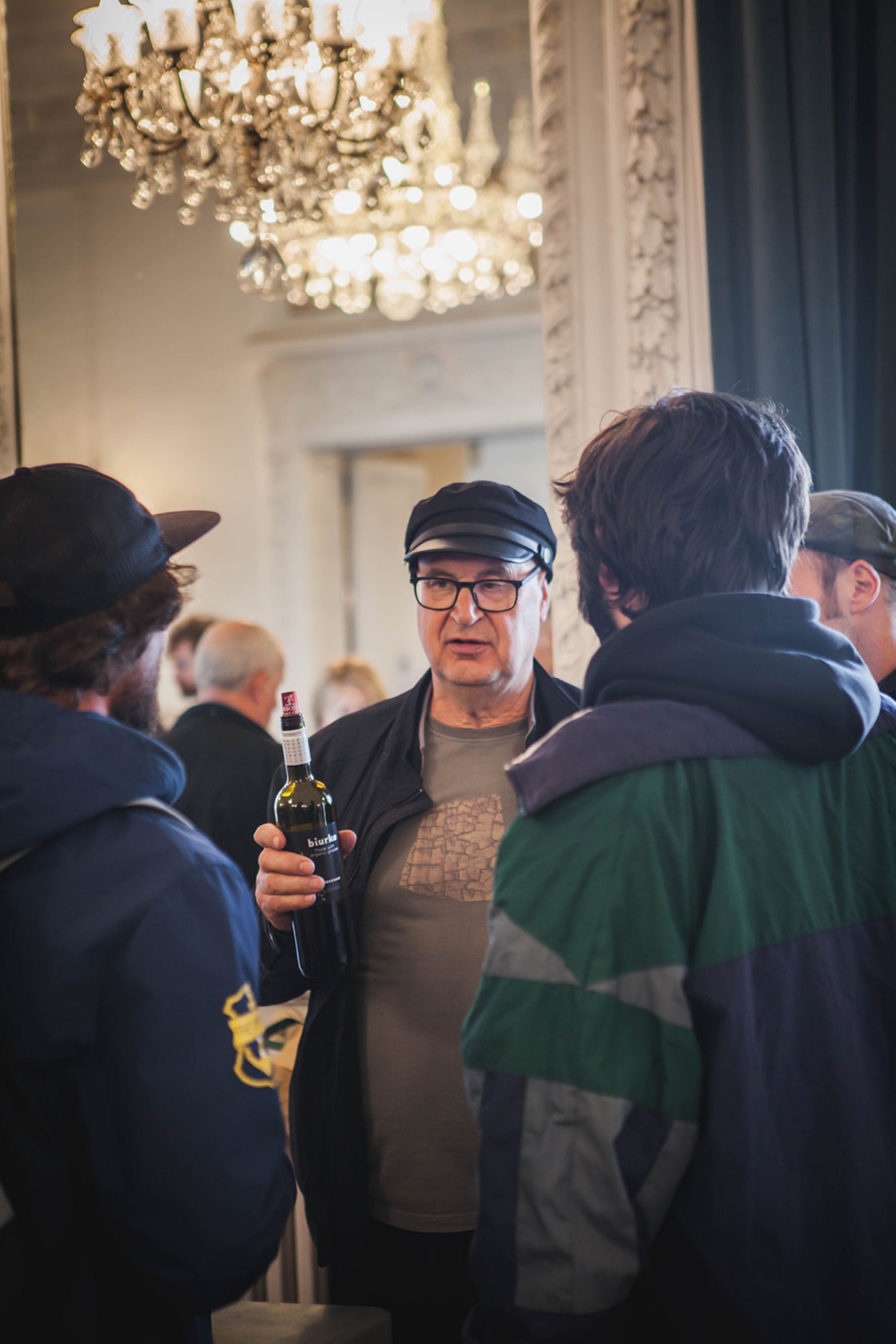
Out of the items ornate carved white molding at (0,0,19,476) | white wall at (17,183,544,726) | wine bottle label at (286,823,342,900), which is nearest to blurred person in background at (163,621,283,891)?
white wall at (17,183,544,726)

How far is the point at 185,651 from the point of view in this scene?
A: 414 centimetres

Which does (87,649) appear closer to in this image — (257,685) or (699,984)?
(699,984)

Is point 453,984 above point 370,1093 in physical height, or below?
above

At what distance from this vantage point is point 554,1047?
0.93 m

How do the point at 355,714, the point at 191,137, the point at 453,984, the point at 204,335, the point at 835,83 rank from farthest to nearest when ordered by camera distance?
the point at 204,335 → the point at 191,137 → the point at 835,83 → the point at 355,714 → the point at 453,984

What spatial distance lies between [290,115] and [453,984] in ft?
8.00

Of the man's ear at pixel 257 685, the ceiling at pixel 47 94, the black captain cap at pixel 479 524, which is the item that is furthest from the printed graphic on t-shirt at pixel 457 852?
the ceiling at pixel 47 94

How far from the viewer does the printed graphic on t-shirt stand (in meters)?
1.56

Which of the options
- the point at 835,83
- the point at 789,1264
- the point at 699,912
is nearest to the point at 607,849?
the point at 699,912

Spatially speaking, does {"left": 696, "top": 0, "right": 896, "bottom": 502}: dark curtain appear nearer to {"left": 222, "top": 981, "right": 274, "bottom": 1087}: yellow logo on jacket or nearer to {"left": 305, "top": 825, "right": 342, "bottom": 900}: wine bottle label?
{"left": 305, "top": 825, "right": 342, "bottom": 900}: wine bottle label

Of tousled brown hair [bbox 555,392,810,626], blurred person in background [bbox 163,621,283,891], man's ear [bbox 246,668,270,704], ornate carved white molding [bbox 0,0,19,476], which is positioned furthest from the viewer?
man's ear [bbox 246,668,270,704]

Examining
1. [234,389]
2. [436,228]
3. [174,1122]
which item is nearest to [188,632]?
[234,389]

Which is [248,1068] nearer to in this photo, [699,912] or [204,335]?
[699,912]

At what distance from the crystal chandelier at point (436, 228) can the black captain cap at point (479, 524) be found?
314 cm
